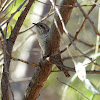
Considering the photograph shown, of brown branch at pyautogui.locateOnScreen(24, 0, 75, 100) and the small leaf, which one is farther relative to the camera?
brown branch at pyautogui.locateOnScreen(24, 0, 75, 100)

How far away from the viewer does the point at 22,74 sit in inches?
158

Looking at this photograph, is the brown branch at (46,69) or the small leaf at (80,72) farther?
the brown branch at (46,69)

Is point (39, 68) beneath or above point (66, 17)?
beneath

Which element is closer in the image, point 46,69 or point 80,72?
point 80,72

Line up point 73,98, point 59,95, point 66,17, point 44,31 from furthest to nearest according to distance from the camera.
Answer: point 59,95, point 73,98, point 44,31, point 66,17

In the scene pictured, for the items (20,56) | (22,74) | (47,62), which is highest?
(47,62)

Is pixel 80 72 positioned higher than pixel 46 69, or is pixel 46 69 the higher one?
pixel 80 72

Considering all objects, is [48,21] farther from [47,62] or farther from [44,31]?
[47,62]

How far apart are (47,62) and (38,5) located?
2.34 metres

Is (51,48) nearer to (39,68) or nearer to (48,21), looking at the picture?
(39,68)

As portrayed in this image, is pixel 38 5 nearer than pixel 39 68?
No

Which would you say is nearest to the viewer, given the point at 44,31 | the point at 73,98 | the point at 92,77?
the point at 44,31

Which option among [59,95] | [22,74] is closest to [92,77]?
→ [22,74]

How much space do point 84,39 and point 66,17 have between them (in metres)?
2.37
